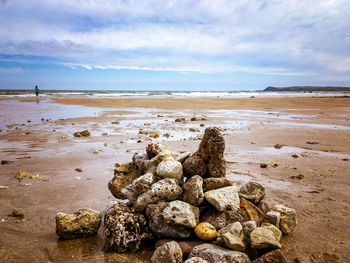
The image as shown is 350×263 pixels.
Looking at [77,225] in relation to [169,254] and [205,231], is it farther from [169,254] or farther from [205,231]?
[205,231]

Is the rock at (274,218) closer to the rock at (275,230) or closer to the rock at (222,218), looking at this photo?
the rock at (275,230)

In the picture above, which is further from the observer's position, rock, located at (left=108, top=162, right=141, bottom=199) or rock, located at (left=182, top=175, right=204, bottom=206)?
rock, located at (left=108, top=162, right=141, bottom=199)

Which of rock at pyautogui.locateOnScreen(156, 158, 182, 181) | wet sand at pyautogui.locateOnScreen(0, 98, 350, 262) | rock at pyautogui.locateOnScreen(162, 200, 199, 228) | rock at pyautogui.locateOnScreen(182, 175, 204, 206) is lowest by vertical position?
wet sand at pyautogui.locateOnScreen(0, 98, 350, 262)

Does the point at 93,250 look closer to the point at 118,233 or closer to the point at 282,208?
the point at 118,233

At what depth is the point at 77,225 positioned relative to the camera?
355 centimetres

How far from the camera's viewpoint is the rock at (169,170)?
3838 millimetres

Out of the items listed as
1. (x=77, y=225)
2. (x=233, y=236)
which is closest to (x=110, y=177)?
(x=77, y=225)

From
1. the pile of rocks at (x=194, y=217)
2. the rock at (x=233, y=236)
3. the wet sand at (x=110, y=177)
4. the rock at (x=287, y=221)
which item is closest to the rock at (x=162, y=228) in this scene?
the pile of rocks at (x=194, y=217)

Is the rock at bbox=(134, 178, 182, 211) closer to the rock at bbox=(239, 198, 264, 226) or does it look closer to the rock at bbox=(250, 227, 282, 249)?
the rock at bbox=(239, 198, 264, 226)

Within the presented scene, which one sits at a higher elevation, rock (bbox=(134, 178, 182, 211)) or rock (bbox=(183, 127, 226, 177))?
rock (bbox=(183, 127, 226, 177))

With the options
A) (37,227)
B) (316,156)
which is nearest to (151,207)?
(37,227)

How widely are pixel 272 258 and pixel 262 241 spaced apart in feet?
0.72

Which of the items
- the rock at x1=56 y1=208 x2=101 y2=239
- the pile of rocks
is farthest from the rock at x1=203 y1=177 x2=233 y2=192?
the rock at x1=56 y1=208 x2=101 y2=239

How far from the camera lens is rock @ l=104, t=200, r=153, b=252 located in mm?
3277
